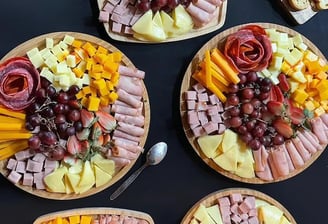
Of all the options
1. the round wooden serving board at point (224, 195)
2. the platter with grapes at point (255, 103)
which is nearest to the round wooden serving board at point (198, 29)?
the platter with grapes at point (255, 103)

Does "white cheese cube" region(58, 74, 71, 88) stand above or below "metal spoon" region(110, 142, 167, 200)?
above

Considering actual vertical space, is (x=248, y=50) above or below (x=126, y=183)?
above

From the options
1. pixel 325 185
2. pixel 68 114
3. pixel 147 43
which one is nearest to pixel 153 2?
pixel 147 43

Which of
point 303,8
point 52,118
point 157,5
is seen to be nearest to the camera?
point 52,118

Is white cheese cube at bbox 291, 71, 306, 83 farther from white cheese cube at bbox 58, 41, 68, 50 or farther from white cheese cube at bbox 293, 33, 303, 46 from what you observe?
white cheese cube at bbox 58, 41, 68, 50

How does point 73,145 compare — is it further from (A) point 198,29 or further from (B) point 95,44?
(A) point 198,29

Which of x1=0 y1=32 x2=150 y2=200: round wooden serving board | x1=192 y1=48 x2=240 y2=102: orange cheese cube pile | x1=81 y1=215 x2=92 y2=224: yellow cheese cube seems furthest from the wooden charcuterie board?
x1=81 y1=215 x2=92 y2=224: yellow cheese cube

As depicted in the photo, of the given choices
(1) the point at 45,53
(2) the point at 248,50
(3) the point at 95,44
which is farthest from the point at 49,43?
(2) the point at 248,50

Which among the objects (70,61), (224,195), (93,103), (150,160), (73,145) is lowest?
(224,195)
